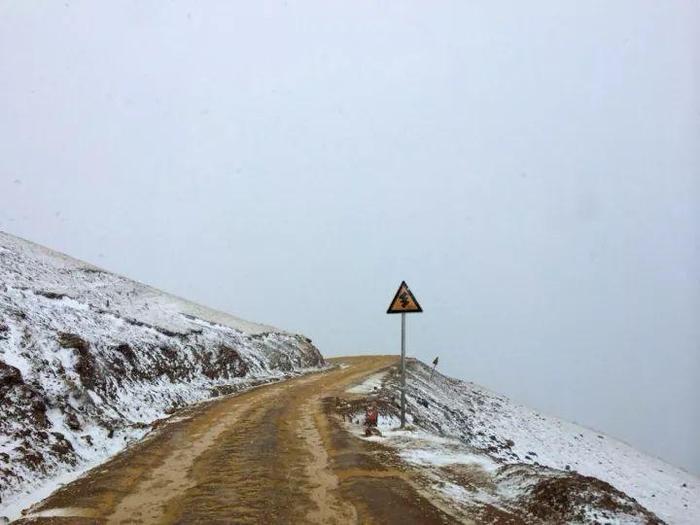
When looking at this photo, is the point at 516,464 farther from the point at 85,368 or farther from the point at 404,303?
the point at 85,368

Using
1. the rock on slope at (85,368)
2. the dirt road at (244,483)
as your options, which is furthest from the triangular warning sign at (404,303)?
the rock on slope at (85,368)

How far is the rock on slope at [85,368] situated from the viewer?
10.2 meters

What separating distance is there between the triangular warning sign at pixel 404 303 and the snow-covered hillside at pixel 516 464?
319cm

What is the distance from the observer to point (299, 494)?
25.9ft

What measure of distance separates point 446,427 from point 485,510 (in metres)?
14.7

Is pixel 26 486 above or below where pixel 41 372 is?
→ below

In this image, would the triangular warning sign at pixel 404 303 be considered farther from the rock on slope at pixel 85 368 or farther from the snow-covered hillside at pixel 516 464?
the rock on slope at pixel 85 368

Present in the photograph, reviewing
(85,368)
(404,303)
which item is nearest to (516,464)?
(404,303)

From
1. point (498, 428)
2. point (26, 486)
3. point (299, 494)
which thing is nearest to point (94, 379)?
point (26, 486)

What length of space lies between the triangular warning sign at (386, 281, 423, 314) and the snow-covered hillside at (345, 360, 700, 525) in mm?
3186

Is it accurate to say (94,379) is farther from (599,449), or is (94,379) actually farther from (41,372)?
(599,449)

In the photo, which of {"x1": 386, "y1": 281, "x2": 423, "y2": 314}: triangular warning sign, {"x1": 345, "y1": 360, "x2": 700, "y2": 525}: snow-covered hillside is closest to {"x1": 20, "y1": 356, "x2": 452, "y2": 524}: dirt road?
Result: {"x1": 345, "y1": 360, "x2": 700, "y2": 525}: snow-covered hillside

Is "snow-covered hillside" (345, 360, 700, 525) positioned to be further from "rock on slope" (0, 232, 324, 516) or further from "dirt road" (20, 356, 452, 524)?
"rock on slope" (0, 232, 324, 516)

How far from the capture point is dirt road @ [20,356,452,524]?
6.95 metres
